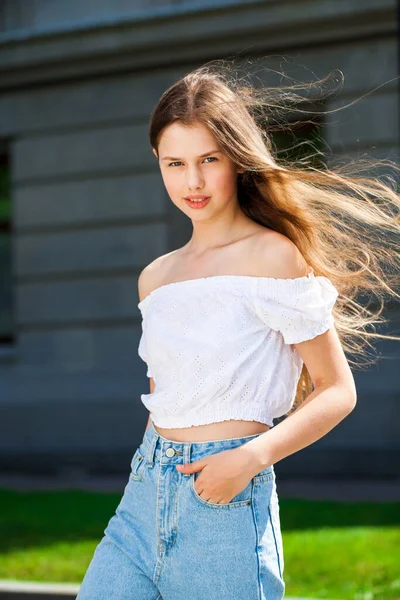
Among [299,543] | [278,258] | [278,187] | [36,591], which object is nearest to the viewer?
[278,258]

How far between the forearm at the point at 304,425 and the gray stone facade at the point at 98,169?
25.6 ft

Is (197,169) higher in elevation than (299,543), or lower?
higher

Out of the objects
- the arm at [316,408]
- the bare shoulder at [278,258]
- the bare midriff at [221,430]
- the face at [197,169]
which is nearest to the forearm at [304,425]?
the arm at [316,408]

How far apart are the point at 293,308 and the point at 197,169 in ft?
1.40

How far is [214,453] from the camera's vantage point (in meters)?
2.17

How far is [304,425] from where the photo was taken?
2127 millimetres

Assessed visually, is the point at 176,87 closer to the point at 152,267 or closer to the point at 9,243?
the point at 152,267

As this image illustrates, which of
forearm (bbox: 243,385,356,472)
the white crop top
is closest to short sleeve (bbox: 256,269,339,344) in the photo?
the white crop top

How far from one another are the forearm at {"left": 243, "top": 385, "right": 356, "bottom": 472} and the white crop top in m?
0.12

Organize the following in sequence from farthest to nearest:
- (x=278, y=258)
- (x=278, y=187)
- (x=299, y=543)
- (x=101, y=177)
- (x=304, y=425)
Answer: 1. (x=101, y=177)
2. (x=299, y=543)
3. (x=278, y=187)
4. (x=278, y=258)
5. (x=304, y=425)

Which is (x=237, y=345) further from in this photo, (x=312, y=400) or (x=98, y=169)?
(x=98, y=169)

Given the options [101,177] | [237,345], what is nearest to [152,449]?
[237,345]

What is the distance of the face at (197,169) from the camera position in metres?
2.30

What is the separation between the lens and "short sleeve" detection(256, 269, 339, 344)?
7.21 feet
